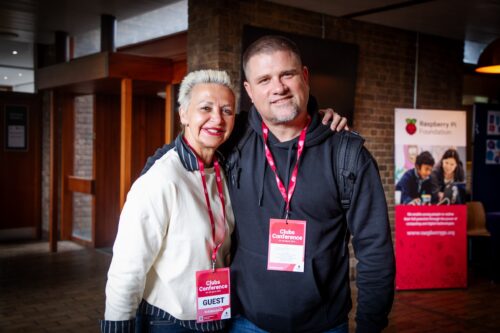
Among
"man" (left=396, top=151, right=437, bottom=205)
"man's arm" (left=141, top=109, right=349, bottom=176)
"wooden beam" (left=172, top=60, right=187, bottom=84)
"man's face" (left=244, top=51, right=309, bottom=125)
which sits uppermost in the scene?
"wooden beam" (left=172, top=60, right=187, bottom=84)

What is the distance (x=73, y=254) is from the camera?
7117mm

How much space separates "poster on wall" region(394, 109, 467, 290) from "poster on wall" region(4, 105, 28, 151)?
18.0 feet

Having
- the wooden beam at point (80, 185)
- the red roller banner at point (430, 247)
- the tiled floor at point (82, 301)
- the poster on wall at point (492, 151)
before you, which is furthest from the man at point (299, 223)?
the poster on wall at point (492, 151)

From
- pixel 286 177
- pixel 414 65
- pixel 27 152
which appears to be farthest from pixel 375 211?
pixel 27 152

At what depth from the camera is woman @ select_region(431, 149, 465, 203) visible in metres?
5.68

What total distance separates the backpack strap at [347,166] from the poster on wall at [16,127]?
7156mm

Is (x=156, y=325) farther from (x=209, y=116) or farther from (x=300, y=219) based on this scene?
(x=209, y=116)

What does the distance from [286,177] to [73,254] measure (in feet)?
19.3

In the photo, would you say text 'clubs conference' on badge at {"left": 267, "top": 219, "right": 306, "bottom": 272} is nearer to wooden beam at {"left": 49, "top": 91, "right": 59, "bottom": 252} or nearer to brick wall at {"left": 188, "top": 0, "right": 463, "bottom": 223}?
brick wall at {"left": 188, "top": 0, "right": 463, "bottom": 223}

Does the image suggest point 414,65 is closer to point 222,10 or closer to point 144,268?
point 222,10

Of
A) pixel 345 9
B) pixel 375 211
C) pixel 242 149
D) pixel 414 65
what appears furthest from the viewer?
pixel 414 65

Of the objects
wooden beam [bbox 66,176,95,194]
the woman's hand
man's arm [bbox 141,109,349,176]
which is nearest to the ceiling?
wooden beam [bbox 66,176,95,194]

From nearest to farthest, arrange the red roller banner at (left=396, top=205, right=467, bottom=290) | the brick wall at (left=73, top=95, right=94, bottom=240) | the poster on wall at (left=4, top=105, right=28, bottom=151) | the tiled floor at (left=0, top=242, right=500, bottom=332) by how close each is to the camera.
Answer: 1. the tiled floor at (left=0, top=242, right=500, bottom=332)
2. the red roller banner at (left=396, top=205, right=467, bottom=290)
3. the brick wall at (left=73, top=95, right=94, bottom=240)
4. the poster on wall at (left=4, top=105, right=28, bottom=151)

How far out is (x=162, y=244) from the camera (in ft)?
6.24
